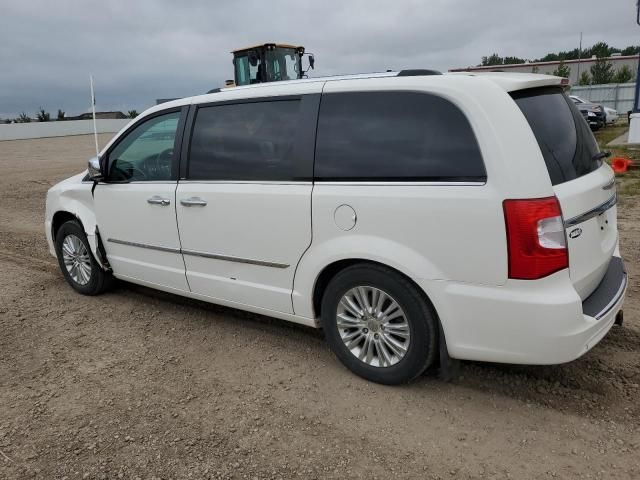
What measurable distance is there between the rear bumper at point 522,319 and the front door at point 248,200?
1028mm

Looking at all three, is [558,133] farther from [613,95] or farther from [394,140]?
[613,95]

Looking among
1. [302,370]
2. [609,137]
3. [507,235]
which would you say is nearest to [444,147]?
[507,235]

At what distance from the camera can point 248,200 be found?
3.67m

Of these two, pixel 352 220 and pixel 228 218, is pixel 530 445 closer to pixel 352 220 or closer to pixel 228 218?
pixel 352 220

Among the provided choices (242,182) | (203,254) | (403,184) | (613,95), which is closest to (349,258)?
(403,184)

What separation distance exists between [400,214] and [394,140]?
43 centimetres

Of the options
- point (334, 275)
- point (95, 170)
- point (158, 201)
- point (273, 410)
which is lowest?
point (273, 410)

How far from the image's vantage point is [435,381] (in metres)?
3.46

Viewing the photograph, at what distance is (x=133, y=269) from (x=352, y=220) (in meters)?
2.32

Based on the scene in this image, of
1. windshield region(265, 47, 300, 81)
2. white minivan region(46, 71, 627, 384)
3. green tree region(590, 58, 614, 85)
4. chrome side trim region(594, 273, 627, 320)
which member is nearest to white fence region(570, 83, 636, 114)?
green tree region(590, 58, 614, 85)

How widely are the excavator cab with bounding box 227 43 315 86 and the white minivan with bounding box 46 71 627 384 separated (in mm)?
14350

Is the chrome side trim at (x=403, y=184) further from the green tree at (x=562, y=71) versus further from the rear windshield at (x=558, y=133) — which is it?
the green tree at (x=562, y=71)

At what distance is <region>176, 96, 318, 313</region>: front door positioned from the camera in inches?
138

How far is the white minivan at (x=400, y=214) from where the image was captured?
278cm
